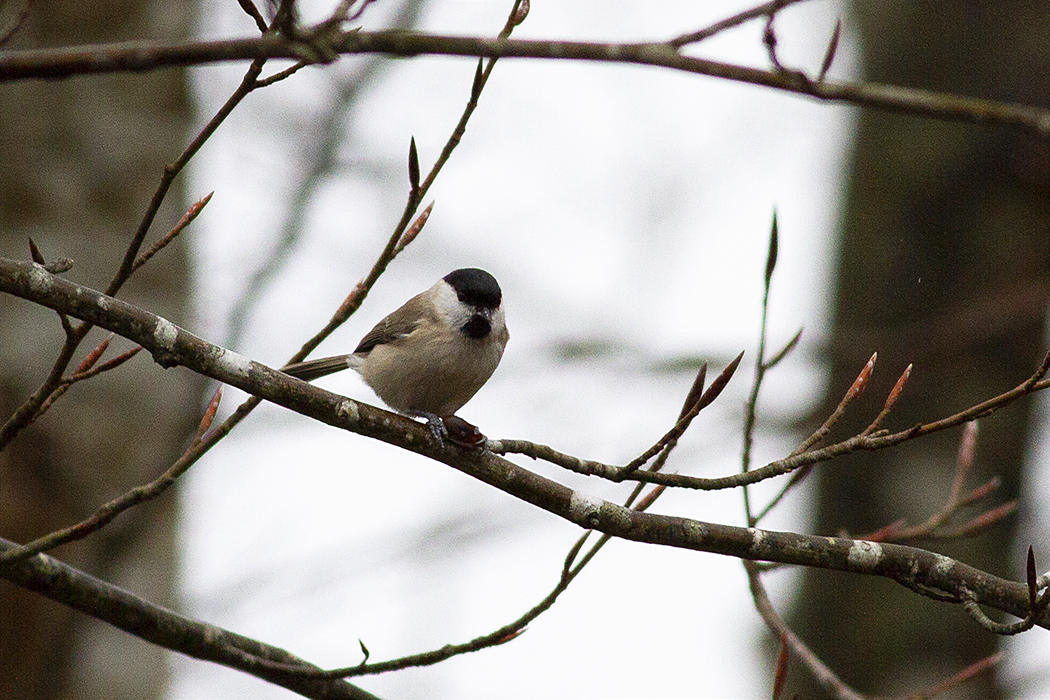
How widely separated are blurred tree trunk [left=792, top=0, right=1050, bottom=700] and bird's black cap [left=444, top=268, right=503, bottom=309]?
2577 mm

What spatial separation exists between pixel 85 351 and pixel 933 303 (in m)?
4.60

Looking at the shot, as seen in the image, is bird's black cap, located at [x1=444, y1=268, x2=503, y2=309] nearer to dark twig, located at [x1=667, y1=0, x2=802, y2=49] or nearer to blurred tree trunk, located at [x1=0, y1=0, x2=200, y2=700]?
blurred tree trunk, located at [x1=0, y1=0, x2=200, y2=700]

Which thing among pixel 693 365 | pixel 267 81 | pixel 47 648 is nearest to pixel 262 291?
pixel 47 648

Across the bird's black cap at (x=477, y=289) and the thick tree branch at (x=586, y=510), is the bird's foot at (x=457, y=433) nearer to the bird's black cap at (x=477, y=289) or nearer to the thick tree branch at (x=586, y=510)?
the thick tree branch at (x=586, y=510)

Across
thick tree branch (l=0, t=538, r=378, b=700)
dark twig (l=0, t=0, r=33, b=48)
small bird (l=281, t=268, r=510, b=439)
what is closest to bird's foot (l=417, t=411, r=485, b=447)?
thick tree branch (l=0, t=538, r=378, b=700)

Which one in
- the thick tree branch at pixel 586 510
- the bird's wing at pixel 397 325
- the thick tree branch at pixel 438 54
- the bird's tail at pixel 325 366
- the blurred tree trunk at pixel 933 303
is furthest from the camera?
the blurred tree trunk at pixel 933 303

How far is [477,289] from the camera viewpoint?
3.93 m

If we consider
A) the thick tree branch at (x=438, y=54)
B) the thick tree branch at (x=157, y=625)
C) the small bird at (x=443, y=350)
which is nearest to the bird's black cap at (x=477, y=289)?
the small bird at (x=443, y=350)

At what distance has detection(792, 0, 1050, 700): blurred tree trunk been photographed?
568cm

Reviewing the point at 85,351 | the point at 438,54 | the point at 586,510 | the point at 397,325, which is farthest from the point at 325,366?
the point at 438,54

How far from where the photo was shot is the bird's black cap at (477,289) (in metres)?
3.90

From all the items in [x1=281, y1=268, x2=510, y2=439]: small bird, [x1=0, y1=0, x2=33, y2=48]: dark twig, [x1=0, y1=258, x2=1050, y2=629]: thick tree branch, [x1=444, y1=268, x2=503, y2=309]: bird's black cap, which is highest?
[x1=444, y1=268, x2=503, y2=309]: bird's black cap

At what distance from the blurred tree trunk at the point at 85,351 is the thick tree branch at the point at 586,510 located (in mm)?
1593

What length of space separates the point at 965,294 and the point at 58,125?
15.8 ft
